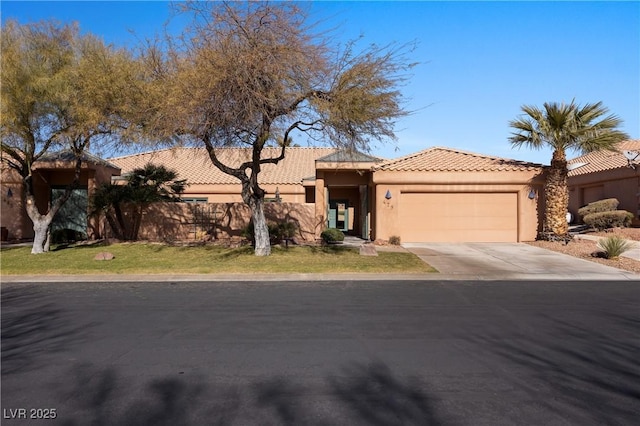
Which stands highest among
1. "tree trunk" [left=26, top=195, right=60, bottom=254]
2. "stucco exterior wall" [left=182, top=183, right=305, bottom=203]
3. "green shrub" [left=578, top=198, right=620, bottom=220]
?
"stucco exterior wall" [left=182, top=183, right=305, bottom=203]

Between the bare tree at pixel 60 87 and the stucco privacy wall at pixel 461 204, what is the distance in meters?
11.1

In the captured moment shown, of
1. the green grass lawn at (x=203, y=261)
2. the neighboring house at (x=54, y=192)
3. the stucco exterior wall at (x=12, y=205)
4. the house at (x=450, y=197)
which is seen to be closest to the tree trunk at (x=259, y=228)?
the green grass lawn at (x=203, y=261)

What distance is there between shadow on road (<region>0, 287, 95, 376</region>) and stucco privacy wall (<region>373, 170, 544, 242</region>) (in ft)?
48.7

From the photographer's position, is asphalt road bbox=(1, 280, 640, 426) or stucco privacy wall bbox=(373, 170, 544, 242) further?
stucco privacy wall bbox=(373, 170, 544, 242)

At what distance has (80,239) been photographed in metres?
22.9

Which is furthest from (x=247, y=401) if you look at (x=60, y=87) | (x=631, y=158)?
(x=631, y=158)

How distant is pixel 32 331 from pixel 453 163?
19056mm

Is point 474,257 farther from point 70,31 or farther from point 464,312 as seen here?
point 70,31

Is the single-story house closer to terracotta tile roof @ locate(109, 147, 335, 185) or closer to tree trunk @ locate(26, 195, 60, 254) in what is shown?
tree trunk @ locate(26, 195, 60, 254)

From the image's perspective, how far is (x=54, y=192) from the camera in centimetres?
2430

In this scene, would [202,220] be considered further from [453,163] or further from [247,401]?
[247,401]

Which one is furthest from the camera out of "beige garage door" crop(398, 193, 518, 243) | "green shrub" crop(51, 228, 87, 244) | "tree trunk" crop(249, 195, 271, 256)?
"beige garage door" crop(398, 193, 518, 243)

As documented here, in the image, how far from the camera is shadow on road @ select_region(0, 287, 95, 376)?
232 inches

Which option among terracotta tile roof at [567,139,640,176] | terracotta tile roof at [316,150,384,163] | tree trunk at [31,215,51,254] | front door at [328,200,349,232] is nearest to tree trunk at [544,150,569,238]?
terracotta tile roof at [567,139,640,176]
